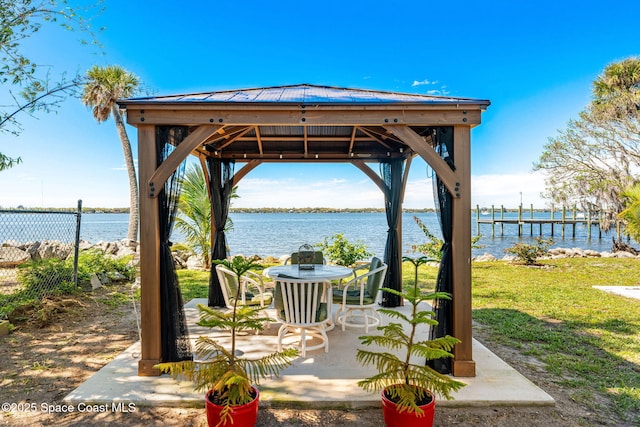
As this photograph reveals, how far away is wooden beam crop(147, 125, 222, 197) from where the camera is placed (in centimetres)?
307

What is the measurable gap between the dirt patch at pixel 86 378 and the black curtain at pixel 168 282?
→ 612 mm

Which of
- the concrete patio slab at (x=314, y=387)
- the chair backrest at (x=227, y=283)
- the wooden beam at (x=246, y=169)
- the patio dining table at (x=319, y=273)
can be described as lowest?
the concrete patio slab at (x=314, y=387)

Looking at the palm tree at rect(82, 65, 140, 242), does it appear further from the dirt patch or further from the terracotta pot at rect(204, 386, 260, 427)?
the terracotta pot at rect(204, 386, 260, 427)

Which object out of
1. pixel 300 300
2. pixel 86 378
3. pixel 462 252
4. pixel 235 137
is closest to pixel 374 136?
pixel 235 137

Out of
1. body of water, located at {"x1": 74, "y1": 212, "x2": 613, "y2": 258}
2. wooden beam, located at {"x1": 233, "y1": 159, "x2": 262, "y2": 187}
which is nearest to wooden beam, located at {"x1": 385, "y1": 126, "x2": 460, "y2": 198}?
wooden beam, located at {"x1": 233, "y1": 159, "x2": 262, "y2": 187}

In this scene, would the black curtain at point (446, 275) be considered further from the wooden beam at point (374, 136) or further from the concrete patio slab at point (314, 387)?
the wooden beam at point (374, 136)

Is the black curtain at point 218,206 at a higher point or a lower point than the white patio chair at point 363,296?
higher

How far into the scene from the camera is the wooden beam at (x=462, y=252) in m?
3.08

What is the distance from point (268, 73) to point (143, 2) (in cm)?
960

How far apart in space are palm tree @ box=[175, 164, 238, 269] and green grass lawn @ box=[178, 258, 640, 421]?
0.89m

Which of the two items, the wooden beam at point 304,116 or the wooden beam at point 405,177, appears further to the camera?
the wooden beam at point 405,177

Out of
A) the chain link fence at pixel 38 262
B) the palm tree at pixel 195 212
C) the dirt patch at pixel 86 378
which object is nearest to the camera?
the dirt patch at pixel 86 378

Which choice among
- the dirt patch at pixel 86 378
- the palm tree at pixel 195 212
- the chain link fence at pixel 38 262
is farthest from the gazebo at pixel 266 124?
the palm tree at pixel 195 212

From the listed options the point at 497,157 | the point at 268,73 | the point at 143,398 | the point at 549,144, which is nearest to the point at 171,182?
the point at 143,398
